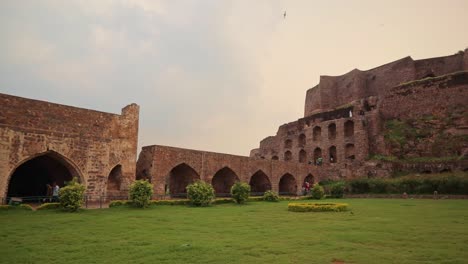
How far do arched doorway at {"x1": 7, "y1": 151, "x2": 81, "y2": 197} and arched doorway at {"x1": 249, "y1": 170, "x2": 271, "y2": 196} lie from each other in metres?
14.4

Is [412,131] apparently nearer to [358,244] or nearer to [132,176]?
[132,176]

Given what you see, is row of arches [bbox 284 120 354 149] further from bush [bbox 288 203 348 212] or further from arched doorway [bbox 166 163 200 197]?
bush [bbox 288 203 348 212]

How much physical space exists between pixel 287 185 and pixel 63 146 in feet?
64.7

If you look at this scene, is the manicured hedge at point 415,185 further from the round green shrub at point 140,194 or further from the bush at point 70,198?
the bush at point 70,198

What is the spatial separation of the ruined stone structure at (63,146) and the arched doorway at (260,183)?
39.3 ft

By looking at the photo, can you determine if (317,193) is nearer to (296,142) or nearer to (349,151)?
(349,151)

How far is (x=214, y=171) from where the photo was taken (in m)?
22.5

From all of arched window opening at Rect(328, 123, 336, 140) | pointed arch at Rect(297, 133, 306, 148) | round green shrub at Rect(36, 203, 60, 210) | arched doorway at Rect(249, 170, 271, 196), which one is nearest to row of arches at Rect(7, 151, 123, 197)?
round green shrub at Rect(36, 203, 60, 210)

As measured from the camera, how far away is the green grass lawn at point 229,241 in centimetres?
592

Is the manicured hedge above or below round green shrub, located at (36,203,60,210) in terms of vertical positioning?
above

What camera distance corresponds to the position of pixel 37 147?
14961 millimetres

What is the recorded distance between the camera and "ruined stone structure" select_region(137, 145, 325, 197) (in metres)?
19.5

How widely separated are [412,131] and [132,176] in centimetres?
2771

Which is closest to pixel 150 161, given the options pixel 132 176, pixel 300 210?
pixel 132 176
